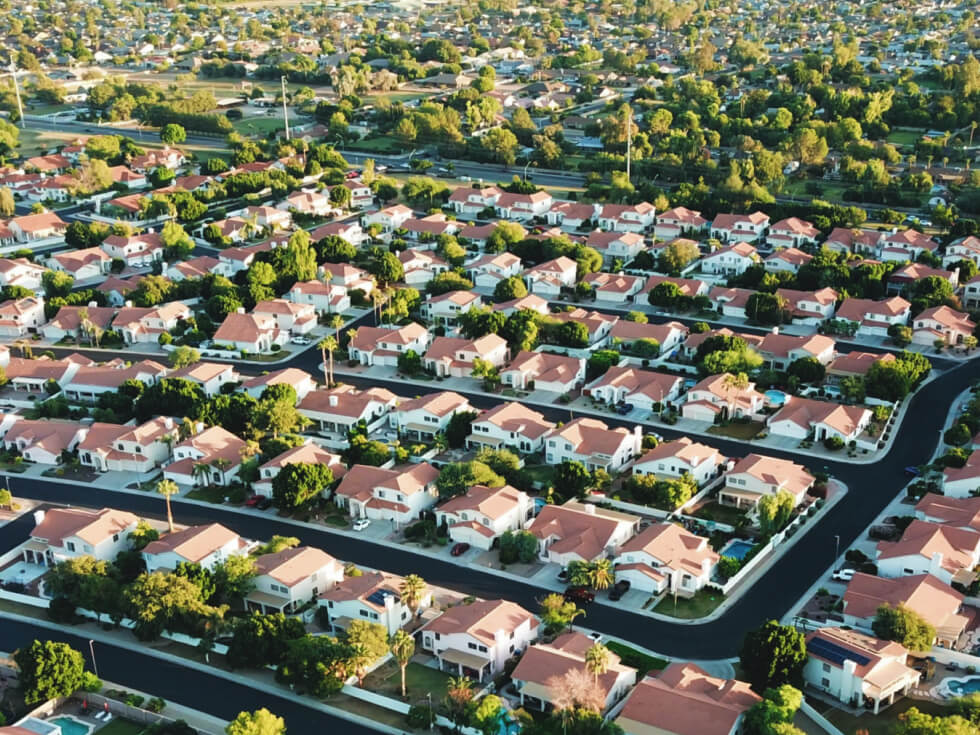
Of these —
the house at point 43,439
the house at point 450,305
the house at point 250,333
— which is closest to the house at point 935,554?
the house at point 450,305

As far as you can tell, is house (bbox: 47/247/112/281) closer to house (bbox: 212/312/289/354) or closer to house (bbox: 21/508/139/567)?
house (bbox: 212/312/289/354)

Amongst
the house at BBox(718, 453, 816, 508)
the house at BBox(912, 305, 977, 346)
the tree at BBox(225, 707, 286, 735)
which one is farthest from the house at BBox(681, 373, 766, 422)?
the tree at BBox(225, 707, 286, 735)

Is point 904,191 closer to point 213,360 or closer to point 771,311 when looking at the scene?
point 771,311

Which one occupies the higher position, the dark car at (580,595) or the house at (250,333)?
the house at (250,333)

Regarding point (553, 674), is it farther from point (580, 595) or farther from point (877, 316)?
point (877, 316)

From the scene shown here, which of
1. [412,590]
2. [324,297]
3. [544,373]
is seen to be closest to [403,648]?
[412,590]

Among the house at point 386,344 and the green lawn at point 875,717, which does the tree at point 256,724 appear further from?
the house at point 386,344
